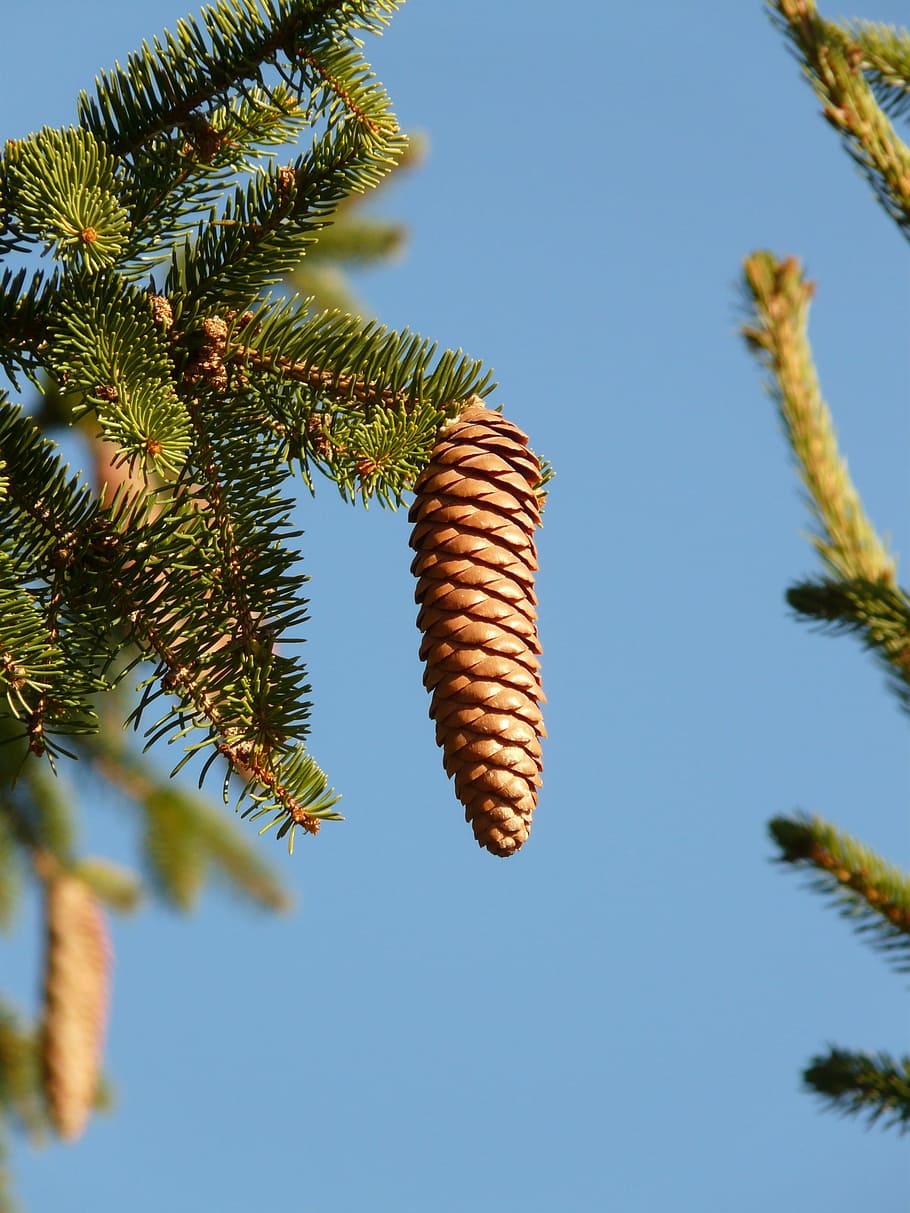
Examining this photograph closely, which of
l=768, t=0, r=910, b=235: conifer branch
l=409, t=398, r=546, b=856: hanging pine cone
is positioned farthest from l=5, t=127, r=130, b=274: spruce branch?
l=768, t=0, r=910, b=235: conifer branch

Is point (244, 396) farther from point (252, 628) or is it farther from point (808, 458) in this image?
point (808, 458)

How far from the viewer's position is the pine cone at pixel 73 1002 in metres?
4.02

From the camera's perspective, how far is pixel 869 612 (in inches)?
88.9

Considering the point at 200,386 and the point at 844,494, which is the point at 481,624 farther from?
the point at 844,494

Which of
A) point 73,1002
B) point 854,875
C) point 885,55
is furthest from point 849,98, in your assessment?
point 73,1002

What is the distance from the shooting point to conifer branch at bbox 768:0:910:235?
2072 mm

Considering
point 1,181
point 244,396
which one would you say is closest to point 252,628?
point 244,396

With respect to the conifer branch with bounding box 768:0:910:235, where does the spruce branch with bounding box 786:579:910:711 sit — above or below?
below

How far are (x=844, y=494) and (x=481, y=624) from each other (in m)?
1.48

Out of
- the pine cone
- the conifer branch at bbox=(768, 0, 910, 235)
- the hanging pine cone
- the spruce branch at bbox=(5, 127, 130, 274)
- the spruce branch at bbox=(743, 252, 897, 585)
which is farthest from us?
the pine cone

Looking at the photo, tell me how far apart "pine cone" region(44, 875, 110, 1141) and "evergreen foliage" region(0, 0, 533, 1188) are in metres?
3.21

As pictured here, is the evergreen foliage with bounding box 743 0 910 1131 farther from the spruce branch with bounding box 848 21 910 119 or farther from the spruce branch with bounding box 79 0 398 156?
the spruce branch with bounding box 79 0 398 156

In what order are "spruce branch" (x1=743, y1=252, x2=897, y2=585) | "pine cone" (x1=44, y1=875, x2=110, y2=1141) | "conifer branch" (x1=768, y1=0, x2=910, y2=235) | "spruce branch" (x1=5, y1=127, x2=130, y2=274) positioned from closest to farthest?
"spruce branch" (x1=5, y1=127, x2=130, y2=274) < "conifer branch" (x1=768, y1=0, x2=910, y2=235) < "spruce branch" (x1=743, y1=252, x2=897, y2=585) < "pine cone" (x1=44, y1=875, x2=110, y2=1141)

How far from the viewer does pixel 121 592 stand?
3.78 feet
